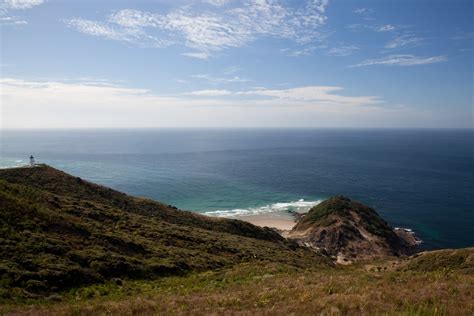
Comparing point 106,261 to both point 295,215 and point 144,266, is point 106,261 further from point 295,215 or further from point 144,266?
point 295,215

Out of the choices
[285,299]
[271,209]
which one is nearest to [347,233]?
[271,209]

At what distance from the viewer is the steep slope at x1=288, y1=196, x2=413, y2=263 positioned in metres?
61.2

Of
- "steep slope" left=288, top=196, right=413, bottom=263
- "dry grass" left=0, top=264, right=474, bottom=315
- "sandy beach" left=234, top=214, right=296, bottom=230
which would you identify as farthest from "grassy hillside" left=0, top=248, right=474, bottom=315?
"sandy beach" left=234, top=214, right=296, bottom=230

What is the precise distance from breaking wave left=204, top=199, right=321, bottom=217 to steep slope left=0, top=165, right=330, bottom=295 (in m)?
39.7

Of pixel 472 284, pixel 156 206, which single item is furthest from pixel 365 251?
pixel 472 284

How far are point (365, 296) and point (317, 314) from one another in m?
3.29

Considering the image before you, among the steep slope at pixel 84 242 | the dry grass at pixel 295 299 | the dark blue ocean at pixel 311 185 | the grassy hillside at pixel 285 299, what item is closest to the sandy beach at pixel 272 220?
the dark blue ocean at pixel 311 185

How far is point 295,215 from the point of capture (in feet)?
281

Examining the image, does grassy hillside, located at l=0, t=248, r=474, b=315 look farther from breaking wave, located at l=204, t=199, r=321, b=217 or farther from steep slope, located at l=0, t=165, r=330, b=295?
breaking wave, located at l=204, t=199, r=321, b=217

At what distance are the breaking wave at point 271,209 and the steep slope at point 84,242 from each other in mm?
39678

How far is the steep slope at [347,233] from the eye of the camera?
2410 inches

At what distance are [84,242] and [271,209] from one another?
235 feet

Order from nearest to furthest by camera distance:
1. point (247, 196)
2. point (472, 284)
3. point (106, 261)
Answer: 1. point (472, 284)
2. point (106, 261)
3. point (247, 196)

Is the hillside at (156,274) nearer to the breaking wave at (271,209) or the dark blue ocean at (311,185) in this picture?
the breaking wave at (271,209)
